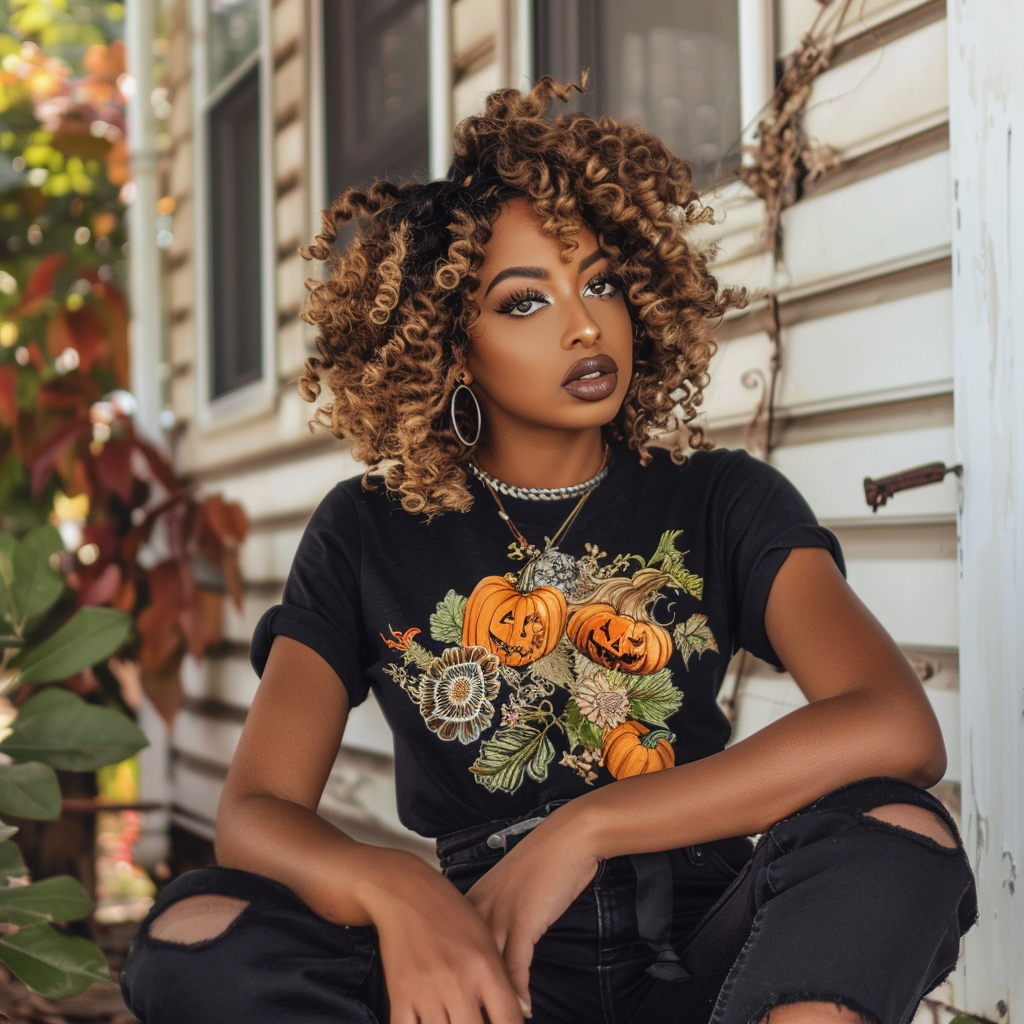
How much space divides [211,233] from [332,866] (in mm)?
3858

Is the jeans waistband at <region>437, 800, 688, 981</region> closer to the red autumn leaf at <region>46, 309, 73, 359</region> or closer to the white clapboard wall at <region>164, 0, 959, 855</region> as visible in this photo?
the white clapboard wall at <region>164, 0, 959, 855</region>

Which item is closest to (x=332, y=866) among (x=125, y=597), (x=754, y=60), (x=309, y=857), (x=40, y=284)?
(x=309, y=857)

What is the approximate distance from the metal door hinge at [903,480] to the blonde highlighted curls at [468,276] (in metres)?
0.27

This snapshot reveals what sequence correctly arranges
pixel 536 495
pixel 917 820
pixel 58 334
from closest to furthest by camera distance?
pixel 917 820
pixel 536 495
pixel 58 334

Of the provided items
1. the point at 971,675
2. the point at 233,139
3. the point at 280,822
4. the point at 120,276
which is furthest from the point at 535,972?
the point at 120,276

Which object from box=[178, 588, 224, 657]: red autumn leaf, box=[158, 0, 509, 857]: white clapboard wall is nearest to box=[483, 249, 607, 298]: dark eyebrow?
box=[158, 0, 509, 857]: white clapboard wall

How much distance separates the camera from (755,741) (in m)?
1.43

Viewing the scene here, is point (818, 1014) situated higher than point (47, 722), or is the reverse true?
→ point (47, 722)

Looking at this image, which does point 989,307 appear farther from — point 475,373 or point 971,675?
point 475,373

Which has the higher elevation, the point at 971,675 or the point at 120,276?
the point at 120,276

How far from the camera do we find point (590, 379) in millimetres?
1740

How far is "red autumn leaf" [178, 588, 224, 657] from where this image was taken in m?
4.30

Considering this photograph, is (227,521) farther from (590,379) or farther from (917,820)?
(917,820)

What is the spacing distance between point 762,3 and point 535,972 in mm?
1644
